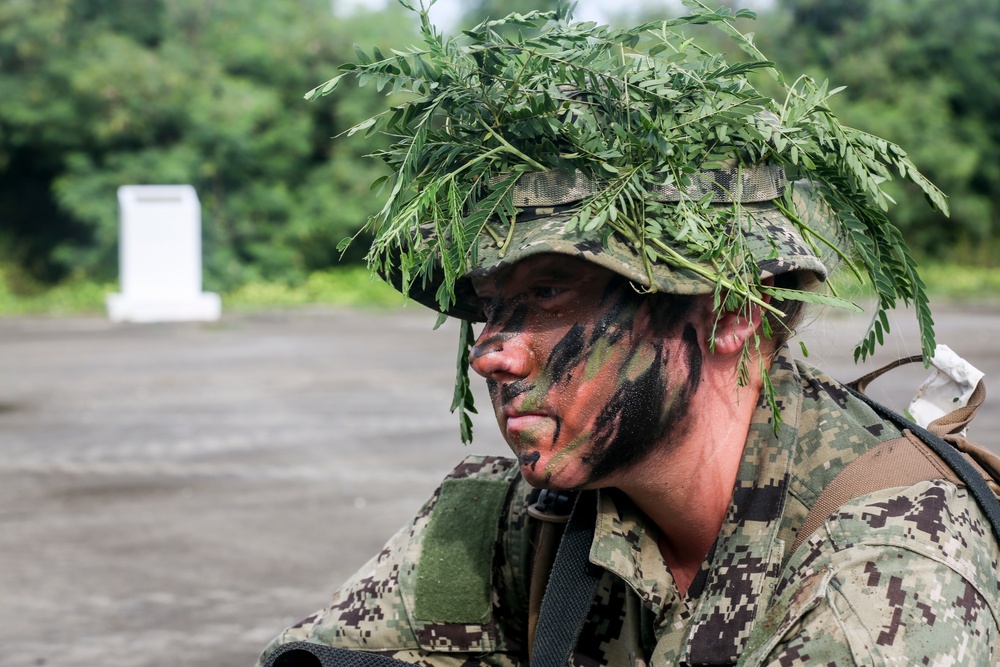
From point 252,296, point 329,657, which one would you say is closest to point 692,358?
point 329,657

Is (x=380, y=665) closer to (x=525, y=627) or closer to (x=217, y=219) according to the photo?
(x=525, y=627)

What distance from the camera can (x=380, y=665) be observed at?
1948mm

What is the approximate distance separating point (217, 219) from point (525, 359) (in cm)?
2152

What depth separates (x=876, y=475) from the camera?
5.62 feet

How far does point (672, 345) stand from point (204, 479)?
559cm

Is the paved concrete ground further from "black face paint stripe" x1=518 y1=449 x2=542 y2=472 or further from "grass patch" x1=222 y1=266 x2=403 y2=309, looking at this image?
"grass patch" x1=222 y1=266 x2=403 y2=309

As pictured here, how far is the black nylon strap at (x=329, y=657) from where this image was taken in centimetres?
193

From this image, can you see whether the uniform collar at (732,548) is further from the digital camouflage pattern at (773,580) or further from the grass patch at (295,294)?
the grass patch at (295,294)

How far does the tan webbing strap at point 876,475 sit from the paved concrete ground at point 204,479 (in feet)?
1.22

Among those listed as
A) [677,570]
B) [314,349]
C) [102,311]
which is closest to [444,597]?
[677,570]

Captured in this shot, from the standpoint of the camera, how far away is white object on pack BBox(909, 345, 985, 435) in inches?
82.0

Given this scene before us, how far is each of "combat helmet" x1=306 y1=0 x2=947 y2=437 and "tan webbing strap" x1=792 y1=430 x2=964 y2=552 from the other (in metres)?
0.24

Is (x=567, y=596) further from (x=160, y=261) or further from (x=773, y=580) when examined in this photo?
(x=160, y=261)

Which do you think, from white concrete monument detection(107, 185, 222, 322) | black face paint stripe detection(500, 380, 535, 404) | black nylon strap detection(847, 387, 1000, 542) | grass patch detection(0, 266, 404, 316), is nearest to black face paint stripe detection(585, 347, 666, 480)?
black face paint stripe detection(500, 380, 535, 404)
